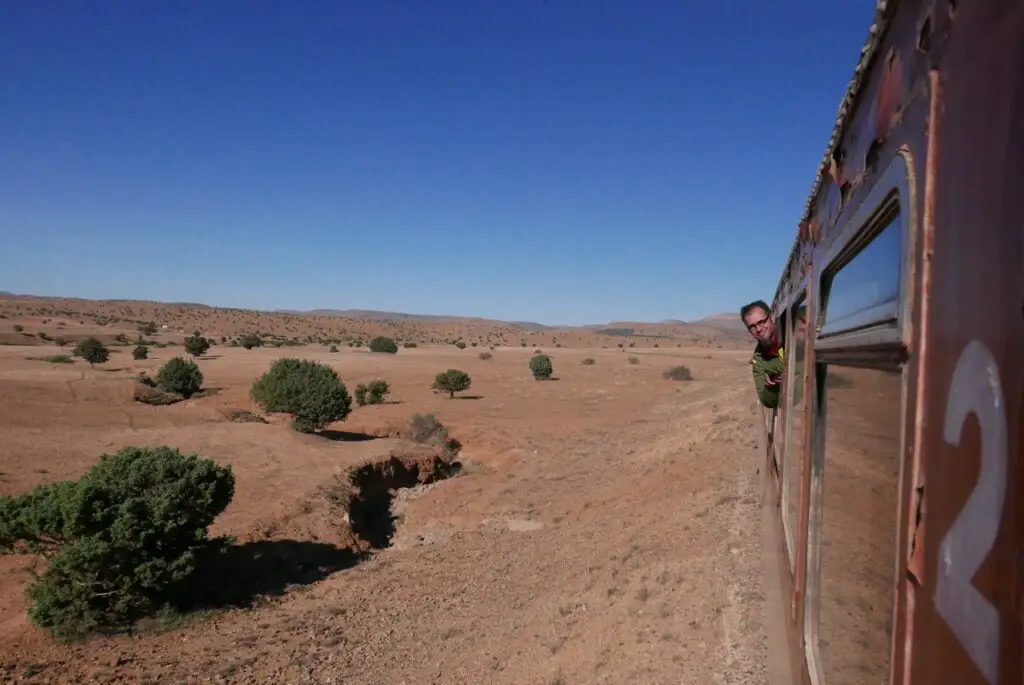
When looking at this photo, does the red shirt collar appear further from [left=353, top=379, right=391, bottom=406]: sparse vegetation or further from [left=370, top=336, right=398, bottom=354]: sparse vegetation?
[left=370, top=336, right=398, bottom=354]: sparse vegetation

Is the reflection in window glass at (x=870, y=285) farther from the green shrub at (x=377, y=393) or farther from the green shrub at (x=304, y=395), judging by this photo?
the green shrub at (x=377, y=393)

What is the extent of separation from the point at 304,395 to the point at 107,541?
42.6 ft

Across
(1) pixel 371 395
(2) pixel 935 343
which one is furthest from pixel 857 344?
(1) pixel 371 395

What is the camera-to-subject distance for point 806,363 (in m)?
2.55

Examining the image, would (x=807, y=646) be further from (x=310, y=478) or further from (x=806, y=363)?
(x=310, y=478)

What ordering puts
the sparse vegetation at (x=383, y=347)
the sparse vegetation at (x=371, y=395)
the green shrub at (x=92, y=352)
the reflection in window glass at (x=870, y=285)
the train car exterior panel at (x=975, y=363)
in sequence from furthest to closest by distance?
the sparse vegetation at (x=383, y=347) → the green shrub at (x=92, y=352) → the sparse vegetation at (x=371, y=395) → the reflection in window glass at (x=870, y=285) → the train car exterior panel at (x=975, y=363)

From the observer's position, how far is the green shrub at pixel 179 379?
2839cm

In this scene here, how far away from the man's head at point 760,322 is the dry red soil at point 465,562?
254 cm

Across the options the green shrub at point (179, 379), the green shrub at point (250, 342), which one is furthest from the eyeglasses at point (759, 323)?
the green shrub at point (250, 342)

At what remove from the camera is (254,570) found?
405 inches

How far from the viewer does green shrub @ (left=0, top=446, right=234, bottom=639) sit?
782 centimetres

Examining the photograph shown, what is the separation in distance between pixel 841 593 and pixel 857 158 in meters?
1.16

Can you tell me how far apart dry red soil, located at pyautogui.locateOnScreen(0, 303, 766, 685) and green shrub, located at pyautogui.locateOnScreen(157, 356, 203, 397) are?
5388 millimetres

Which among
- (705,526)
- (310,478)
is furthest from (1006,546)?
(310,478)
